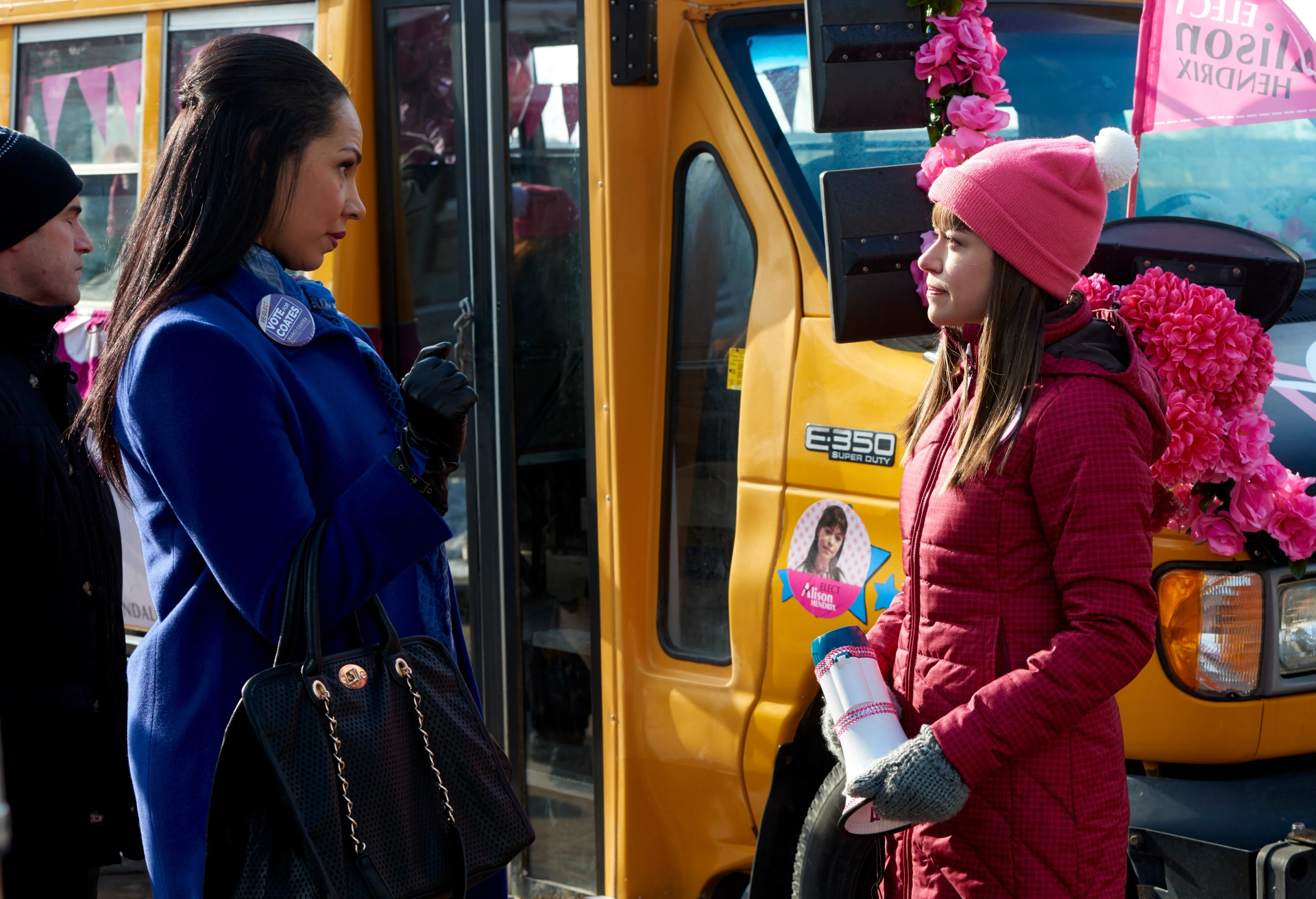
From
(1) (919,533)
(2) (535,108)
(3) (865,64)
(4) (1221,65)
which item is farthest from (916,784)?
(2) (535,108)

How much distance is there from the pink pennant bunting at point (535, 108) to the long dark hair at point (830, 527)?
136 centimetres

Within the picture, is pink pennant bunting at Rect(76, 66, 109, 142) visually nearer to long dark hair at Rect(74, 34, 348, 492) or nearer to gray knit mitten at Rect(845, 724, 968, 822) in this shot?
long dark hair at Rect(74, 34, 348, 492)

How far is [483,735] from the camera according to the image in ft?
6.29

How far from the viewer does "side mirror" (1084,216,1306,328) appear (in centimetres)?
254

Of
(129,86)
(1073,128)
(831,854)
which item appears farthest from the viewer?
(129,86)

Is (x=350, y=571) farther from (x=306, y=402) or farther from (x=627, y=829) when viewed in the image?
(x=627, y=829)

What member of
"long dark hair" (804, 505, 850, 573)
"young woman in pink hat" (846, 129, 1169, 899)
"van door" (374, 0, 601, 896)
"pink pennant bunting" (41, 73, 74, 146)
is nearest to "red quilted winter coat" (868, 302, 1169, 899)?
"young woman in pink hat" (846, 129, 1169, 899)

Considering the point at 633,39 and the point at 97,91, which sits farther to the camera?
the point at 97,91

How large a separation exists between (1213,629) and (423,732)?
62.7 inches

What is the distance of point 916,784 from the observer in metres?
1.87

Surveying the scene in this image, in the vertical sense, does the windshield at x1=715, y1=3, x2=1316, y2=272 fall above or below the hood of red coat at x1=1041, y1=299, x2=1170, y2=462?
above

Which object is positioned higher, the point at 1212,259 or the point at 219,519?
the point at 1212,259

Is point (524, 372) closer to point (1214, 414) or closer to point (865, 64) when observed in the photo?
point (865, 64)

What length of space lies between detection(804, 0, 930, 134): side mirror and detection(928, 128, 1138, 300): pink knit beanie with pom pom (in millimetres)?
636
